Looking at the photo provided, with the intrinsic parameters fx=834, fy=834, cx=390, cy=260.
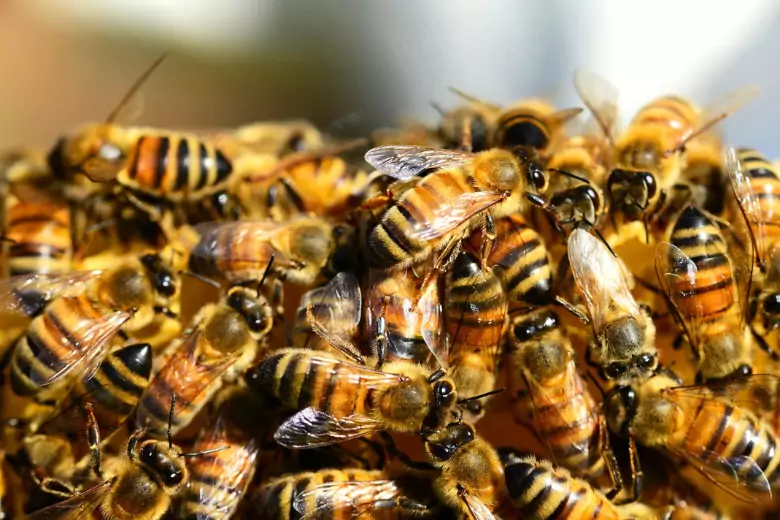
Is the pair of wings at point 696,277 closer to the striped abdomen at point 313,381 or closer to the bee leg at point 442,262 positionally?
the bee leg at point 442,262

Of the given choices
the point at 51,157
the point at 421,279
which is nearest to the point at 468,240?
the point at 421,279

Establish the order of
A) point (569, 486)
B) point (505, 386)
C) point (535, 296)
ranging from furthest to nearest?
point (505, 386)
point (535, 296)
point (569, 486)

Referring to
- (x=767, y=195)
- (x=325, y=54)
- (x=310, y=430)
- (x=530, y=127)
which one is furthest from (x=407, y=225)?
(x=325, y=54)

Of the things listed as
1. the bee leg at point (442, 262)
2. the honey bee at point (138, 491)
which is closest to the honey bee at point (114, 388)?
the honey bee at point (138, 491)

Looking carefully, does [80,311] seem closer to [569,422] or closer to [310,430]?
[310,430]

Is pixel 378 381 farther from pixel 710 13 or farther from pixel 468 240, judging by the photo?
pixel 710 13
